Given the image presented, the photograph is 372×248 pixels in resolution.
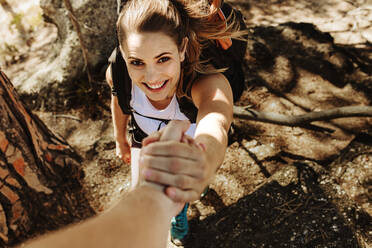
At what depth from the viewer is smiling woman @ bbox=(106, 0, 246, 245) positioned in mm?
1477

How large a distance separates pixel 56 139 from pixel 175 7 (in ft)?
5.99

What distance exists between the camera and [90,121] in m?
3.61

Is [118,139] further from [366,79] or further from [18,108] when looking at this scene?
[366,79]

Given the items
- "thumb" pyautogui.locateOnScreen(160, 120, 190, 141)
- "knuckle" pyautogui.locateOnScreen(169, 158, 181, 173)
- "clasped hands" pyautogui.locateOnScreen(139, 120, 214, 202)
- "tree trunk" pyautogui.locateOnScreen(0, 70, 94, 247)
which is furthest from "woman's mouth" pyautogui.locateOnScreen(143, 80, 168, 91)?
"tree trunk" pyautogui.locateOnScreen(0, 70, 94, 247)

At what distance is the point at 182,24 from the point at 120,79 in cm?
64

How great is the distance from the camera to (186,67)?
1868 mm

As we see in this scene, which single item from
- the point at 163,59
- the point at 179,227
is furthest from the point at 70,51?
the point at 179,227

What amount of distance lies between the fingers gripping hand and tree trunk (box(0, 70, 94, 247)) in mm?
1404

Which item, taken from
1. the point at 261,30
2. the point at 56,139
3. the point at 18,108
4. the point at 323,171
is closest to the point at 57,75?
the point at 56,139

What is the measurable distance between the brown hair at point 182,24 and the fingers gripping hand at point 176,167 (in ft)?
2.47

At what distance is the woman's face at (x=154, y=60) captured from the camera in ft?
5.29

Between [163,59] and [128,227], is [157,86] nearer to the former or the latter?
[163,59]

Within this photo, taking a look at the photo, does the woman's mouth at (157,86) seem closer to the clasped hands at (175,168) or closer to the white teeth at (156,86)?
the white teeth at (156,86)

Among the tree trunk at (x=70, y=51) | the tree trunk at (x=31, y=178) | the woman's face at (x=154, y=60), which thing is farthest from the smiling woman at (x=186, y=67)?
the tree trunk at (x=70, y=51)
